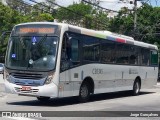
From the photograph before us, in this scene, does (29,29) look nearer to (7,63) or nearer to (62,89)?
(7,63)

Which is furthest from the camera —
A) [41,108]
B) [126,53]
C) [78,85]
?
[126,53]

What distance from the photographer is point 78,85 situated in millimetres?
16875

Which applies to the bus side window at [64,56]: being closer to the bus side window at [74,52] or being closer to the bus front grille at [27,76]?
the bus side window at [74,52]

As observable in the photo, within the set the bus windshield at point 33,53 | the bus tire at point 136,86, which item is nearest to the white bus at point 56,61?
the bus windshield at point 33,53

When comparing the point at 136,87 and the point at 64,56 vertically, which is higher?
the point at 64,56

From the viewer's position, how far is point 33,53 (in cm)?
1568

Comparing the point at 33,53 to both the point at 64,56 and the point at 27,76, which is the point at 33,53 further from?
the point at 64,56

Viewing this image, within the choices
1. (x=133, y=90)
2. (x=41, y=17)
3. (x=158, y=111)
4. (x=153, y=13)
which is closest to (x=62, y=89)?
(x=158, y=111)

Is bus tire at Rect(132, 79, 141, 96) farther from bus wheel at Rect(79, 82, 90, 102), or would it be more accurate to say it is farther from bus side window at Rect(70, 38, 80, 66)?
bus side window at Rect(70, 38, 80, 66)

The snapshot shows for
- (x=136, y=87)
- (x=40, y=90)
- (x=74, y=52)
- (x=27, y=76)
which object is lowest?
(x=136, y=87)

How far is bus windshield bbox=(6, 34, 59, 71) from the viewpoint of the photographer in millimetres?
15508

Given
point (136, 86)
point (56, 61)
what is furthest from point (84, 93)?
point (136, 86)

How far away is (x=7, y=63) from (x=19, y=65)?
610mm

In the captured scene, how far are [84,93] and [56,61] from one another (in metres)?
2.59
